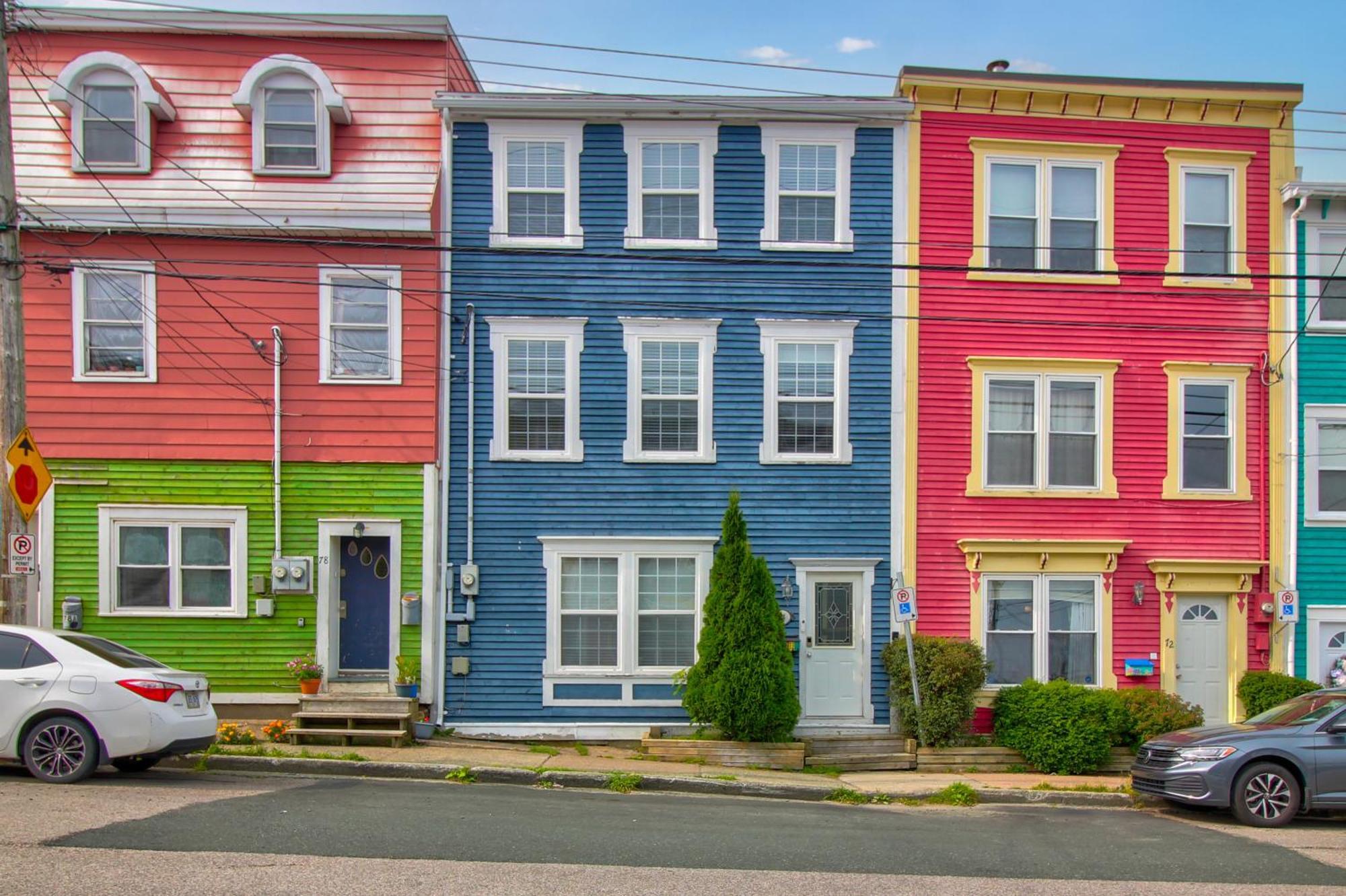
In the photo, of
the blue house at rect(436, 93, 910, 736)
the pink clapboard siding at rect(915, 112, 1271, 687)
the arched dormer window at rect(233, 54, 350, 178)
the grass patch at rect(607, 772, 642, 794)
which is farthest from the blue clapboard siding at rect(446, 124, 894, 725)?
the grass patch at rect(607, 772, 642, 794)

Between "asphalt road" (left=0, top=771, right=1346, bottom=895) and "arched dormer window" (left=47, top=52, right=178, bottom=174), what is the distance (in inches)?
358

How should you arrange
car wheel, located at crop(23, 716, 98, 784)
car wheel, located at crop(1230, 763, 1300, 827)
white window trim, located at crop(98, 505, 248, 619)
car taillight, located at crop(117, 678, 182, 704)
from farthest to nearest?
white window trim, located at crop(98, 505, 248, 619)
car wheel, located at crop(1230, 763, 1300, 827)
car taillight, located at crop(117, 678, 182, 704)
car wheel, located at crop(23, 716, 98, 784)

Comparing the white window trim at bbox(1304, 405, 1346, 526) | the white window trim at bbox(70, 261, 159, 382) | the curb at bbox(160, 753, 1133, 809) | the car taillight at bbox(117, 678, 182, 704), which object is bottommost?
the curb at bbox(160, 753, 1133, 809)

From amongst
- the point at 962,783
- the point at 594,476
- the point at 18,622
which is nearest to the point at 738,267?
the point at 594,476

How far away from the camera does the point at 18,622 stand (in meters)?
12.1

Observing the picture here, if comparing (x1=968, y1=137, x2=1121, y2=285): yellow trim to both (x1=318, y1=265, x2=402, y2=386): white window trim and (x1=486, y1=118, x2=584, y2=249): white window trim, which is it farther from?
(x1=318, y1=265, x2=402, y2=386): white window trim

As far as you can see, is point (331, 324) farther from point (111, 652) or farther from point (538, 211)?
point (111, 652)

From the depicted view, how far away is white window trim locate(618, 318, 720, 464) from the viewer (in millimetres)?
16203

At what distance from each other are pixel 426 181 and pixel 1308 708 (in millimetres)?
12809

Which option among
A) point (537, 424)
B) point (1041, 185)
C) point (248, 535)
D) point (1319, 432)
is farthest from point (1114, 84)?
point (248, 535)

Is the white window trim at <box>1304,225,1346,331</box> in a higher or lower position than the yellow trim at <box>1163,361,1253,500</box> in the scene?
higher

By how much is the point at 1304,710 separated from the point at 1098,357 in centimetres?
617

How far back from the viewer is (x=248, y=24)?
16422 millimetres

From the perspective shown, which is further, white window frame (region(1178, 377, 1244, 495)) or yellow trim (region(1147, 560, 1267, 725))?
white window frame (region(1178, 377, 1244, 495))
